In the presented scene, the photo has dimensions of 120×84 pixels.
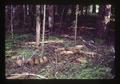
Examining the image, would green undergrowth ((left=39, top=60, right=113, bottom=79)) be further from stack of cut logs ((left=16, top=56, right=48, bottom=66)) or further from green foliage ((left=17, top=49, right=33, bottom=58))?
green foliage ((left=17, top=49, right=33, bottom=58))

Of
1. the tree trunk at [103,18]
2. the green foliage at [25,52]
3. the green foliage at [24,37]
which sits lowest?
the green foliage at [25,52]

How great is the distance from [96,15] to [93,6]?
124mm

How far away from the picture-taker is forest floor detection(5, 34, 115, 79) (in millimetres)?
3811

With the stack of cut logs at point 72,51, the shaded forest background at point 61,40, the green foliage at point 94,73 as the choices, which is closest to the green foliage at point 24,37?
the shaded forest background at point 61,40

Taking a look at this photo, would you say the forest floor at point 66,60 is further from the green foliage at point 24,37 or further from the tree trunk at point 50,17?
the tree trunk at point 50,17

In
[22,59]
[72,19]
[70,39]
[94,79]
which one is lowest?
[94,79]

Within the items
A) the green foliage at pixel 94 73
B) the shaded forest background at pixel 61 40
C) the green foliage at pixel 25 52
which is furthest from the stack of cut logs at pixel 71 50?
the green foliage at pixel 25 52

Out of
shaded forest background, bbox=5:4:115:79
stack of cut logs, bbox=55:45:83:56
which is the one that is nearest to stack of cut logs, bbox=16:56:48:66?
shaded forest background, bbox=5:4:115:79

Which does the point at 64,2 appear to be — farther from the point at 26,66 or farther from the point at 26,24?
the point at 26,66

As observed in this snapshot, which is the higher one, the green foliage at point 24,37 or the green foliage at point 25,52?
the green foliage at point 24,37

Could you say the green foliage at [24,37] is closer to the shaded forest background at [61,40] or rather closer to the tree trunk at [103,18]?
the shaded forest background at [61,40]

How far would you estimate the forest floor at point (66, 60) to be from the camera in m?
3.81

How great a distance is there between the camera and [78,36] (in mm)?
3805

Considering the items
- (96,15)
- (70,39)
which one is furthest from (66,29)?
(96,15)
